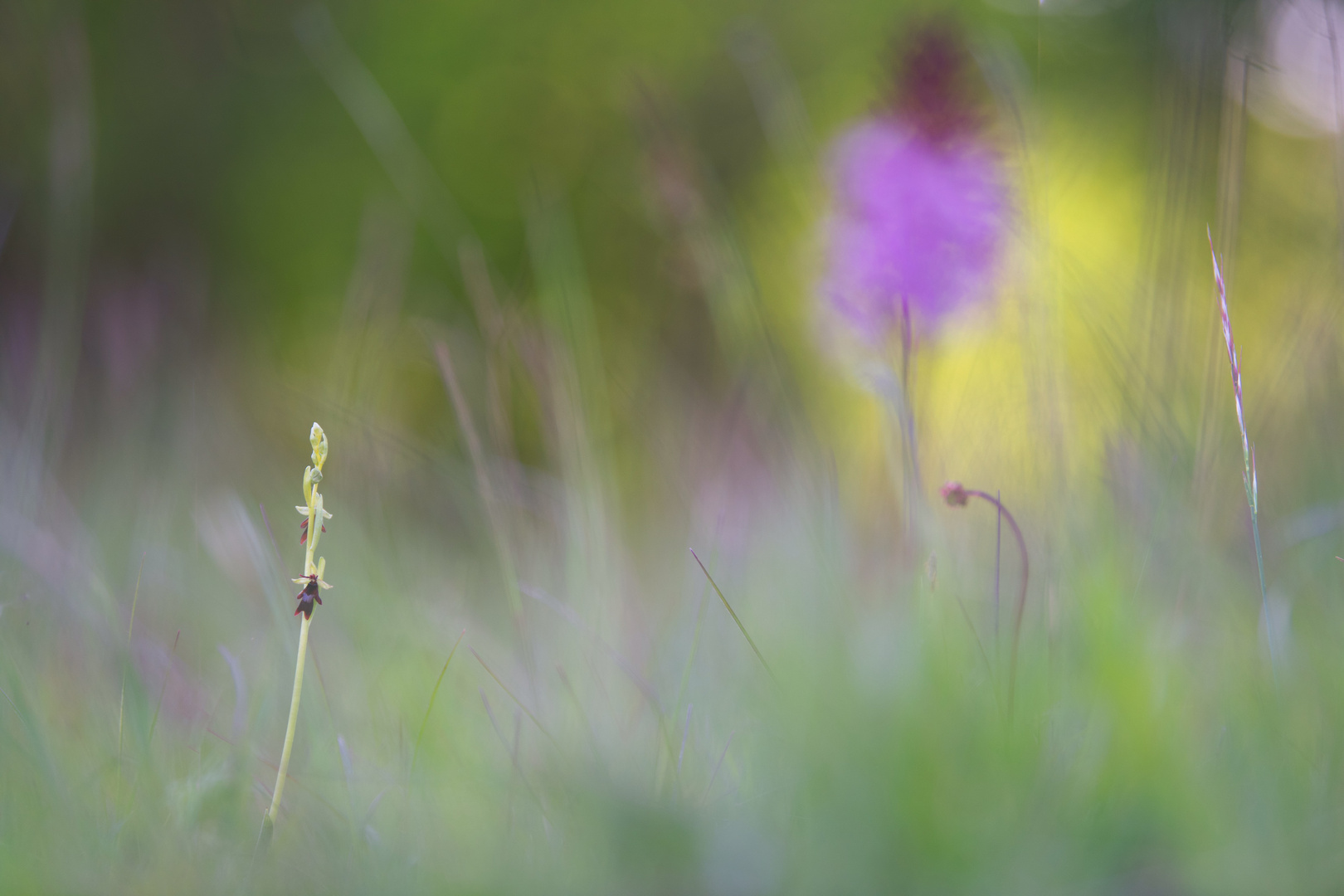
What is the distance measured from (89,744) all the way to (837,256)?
5.55 feet

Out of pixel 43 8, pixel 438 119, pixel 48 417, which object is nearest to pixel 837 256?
pixel 48 417

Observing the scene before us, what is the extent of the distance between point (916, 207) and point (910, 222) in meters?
0.03

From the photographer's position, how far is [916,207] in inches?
63.9

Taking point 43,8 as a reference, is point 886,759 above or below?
below

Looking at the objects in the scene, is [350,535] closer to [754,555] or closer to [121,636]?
[121,636]

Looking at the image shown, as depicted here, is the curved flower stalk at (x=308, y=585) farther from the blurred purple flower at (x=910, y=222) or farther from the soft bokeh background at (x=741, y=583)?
the blurred purple flower at (x=910, y=222)

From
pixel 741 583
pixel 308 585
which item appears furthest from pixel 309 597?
pixel 741 583

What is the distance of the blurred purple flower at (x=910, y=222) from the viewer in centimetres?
138

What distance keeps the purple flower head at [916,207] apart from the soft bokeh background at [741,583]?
7 centimetres

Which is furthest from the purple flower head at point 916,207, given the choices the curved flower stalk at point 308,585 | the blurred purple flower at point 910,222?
the curved flower stalk at point 308,585

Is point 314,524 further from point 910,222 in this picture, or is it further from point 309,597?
point 910,222

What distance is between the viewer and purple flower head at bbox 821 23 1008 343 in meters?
1.02

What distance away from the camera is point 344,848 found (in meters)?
0.60

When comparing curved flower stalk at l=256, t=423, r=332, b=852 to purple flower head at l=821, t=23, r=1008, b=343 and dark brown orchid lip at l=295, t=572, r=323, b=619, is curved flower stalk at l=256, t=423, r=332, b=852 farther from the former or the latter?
purple flower head at l=821, t=23, r=1008, b=343
